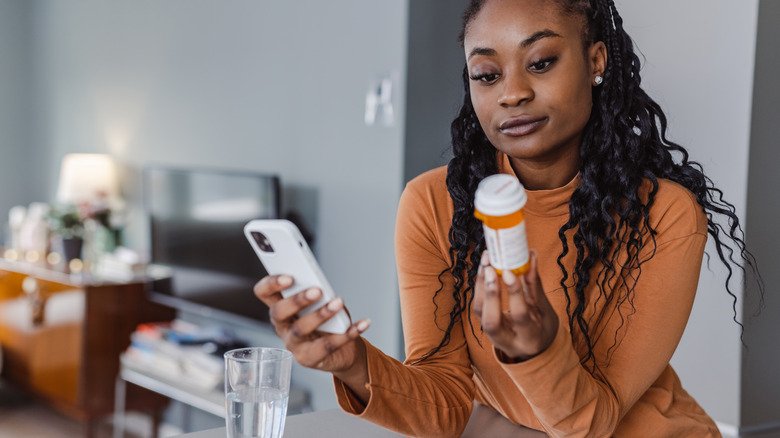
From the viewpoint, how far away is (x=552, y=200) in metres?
1.19

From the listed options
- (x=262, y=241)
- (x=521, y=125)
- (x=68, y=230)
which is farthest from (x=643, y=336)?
(x=68, y=230)

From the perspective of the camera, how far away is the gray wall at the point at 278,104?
2.68 m

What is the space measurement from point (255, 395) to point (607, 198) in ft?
1.88

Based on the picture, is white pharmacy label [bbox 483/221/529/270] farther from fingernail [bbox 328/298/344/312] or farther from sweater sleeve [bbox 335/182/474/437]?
sweater sleeve [bbox 335/182/474/437]

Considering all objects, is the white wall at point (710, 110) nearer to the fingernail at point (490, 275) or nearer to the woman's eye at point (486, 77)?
the woman's eye at point (486, 77)

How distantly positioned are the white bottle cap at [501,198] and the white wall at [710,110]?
3.78 ft

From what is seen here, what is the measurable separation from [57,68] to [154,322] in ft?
6.32

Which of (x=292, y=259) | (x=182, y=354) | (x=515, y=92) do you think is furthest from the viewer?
(x=182, y=354)

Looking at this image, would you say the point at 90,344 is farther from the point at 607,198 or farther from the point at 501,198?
the point at 501,198

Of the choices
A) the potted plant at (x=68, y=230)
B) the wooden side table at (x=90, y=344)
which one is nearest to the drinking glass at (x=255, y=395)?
the wooden side table at (x=90, y=344)

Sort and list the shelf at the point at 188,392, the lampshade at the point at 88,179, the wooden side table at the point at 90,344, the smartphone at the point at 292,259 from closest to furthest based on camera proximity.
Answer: the smartphone at the point at 292,259
the shelf at the point at 188,392
the wooden side table at the point at 90,344
the lampshade at the point at 88,179

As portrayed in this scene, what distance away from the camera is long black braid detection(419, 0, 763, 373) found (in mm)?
1136

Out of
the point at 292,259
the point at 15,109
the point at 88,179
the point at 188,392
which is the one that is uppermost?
the point at 292,259

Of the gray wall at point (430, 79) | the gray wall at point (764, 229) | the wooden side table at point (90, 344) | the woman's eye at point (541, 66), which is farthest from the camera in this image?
the wooden side table at point (90, 344)
